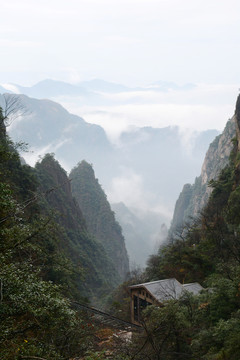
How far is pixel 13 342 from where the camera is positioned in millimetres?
7180

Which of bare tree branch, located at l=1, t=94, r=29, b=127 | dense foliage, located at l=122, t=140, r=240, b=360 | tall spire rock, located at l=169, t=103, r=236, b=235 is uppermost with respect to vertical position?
tall spire rock, located at l=169, t=103, r=236, b=235

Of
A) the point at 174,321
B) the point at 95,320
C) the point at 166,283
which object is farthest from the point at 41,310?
the point at 166,283

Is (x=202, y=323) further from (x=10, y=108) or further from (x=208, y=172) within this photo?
(x=208, y=172)

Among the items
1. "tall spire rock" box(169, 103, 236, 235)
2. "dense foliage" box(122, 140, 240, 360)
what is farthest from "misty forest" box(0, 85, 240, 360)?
"tall spire rock" box(169, 103, 236, 235)

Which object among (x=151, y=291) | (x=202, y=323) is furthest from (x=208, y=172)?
(x=202, y=323)

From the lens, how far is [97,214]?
3750 inches

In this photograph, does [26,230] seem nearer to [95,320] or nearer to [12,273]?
[12,273]

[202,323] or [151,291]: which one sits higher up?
[151,291]

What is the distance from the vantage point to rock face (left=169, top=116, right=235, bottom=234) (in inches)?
3182

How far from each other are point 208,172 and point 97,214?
3041cm

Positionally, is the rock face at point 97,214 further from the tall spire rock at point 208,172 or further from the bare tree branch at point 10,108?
the bare tree branch at point 10,108

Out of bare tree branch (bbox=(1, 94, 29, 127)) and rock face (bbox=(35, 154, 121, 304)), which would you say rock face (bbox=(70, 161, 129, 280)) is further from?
bare tree branch (bbox=(1, 94, 29, 127))

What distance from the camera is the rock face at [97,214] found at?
92.9 metres

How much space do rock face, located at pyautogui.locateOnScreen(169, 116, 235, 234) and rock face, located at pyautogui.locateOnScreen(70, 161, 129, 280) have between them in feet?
48.8
